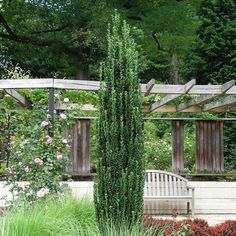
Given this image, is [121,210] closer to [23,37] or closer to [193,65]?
[23,37]

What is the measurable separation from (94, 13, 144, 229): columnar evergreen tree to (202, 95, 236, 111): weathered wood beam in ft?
14.3

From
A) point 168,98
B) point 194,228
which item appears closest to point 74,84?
point 168,98

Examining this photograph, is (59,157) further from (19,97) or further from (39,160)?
(19,97)

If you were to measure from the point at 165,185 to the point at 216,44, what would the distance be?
770 cm

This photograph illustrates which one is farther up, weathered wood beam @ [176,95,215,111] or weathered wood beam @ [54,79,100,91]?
weathered wood beam @ [54,79,100,91]

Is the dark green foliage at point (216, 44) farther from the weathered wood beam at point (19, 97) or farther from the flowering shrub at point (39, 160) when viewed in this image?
the flowering shrub at point (39, 160)

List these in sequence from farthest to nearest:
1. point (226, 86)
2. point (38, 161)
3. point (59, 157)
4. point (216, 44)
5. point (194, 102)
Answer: point (216, 44) → point (194, 102) → point (226, 86) → point (59, 157) → point (38, 161)

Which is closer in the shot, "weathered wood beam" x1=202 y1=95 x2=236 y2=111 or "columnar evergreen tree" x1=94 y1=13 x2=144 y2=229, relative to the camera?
"columnar evergreen tree" x1=94 y1=13 x2=144 y2=229

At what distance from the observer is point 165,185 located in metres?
8.61

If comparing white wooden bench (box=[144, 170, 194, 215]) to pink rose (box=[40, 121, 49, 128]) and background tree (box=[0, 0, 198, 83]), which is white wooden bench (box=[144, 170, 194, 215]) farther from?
background tree (box=[0, 0, 198, 83])

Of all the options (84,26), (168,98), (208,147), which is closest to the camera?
(168,98)

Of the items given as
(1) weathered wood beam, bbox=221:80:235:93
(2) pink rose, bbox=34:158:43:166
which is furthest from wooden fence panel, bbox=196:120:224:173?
(2) pink rose, bbox=34:158:43:166

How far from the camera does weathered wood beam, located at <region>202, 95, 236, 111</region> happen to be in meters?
8.47

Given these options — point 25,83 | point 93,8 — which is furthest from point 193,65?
point 25,83
